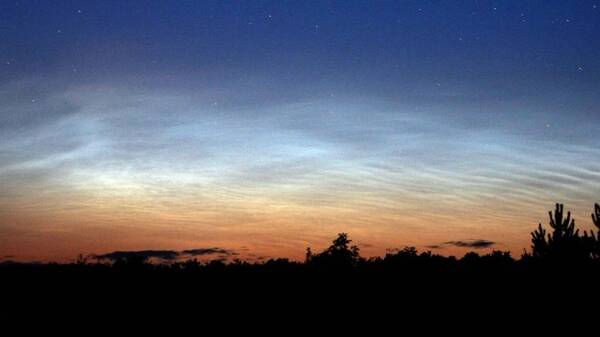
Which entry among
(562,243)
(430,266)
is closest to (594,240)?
(562,243)

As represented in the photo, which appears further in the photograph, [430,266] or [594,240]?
[430,266]

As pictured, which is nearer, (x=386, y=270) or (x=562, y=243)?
(x=562, y=243)

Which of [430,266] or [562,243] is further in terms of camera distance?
[430,266]

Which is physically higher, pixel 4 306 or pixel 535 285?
pixel 535 285

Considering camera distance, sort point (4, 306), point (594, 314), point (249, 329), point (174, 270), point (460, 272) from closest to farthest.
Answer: point (594, 314) → point (249, 329) → point (4, 306) → point (460, 272) → point (174, 270)

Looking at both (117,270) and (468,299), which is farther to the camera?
(117,270)

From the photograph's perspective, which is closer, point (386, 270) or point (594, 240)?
point (594, 240)

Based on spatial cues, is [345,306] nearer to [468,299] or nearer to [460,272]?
[468,299]

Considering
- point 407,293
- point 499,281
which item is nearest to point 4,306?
point 407,293

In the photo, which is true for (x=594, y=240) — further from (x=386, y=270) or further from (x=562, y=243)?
(x=386, y=270)

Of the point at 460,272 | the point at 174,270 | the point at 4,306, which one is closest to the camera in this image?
the point at 4,306

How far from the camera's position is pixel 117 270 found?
1299 inches

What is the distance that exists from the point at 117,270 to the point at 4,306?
704 cm

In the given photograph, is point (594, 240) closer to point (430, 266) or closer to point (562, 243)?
point (562, 243)
